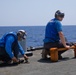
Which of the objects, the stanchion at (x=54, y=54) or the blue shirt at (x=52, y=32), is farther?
the blue shirt at (x=52, y=32)

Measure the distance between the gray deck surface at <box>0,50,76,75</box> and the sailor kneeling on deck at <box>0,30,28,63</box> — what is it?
0.44m

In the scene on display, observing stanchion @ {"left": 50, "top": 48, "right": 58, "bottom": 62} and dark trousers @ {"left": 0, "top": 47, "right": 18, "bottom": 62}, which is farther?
stanchion @ {"left": 50, "top": 48, "right": 58, "bottom": 62}

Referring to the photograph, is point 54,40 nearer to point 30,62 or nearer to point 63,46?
point 63,46

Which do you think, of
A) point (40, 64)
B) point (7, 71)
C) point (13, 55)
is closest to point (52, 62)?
point (40, 64)

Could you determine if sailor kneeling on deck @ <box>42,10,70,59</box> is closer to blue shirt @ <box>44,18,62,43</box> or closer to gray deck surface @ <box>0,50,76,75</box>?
blue shirt @ <box>44,18,62,43</box>

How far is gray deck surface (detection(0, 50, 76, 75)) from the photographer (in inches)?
341

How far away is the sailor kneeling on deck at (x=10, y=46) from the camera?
9875 millimetres

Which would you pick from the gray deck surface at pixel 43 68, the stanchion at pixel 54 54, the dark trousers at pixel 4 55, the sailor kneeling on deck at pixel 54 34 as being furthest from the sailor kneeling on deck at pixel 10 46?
the sailor kneeling on deck at pixel 54 34

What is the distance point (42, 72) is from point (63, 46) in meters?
2.25

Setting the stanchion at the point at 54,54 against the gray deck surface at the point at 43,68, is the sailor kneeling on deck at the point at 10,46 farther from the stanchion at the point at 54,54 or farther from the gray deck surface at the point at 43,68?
the stanchion at the point at 54,54

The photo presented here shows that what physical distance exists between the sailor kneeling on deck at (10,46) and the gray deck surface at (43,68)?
1.45 ft

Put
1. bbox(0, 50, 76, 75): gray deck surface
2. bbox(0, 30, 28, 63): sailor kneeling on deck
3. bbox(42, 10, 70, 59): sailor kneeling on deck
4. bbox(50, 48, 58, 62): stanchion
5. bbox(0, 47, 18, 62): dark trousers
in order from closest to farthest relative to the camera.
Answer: bbox(0, 50, 76, 75): gray deck surface → bbox(0, 30, 28, 63): sailor kneeling on deck → bbox(0, 47, 18, 62): dark trousers → bbox(50, 48, 58, 62): stanchion → bbox(42, 10, 70, 59): sailor kneeling on deck

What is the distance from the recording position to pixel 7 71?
352 inches

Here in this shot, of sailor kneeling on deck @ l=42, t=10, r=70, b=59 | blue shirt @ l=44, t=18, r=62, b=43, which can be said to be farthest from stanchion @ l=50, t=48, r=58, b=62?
blue shirt @ l=44, t=18, r=62, b=43
